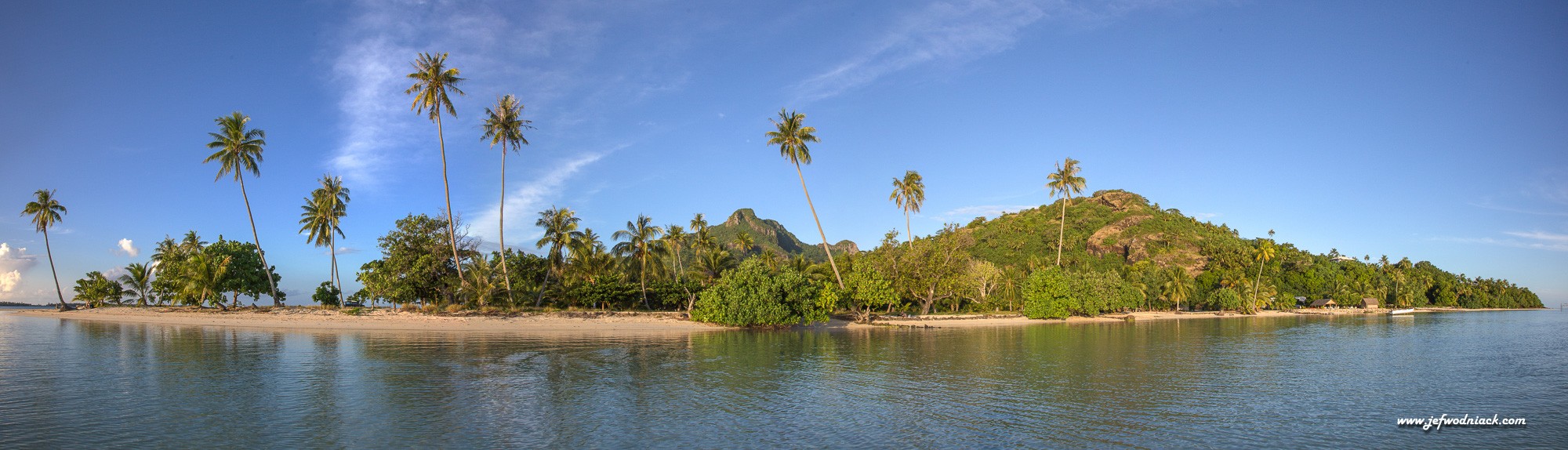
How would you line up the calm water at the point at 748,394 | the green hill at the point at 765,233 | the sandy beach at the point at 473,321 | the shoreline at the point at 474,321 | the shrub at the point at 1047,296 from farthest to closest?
the green hill at the point at 765,233, the shrub at the point at 1047,296, the sandy beach at the point at 473,321, the shoreline at the point at 474,321, the calm water at the point at 748,394

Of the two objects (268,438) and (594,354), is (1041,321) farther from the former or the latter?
(268,438)

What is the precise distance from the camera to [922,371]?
25703 mm

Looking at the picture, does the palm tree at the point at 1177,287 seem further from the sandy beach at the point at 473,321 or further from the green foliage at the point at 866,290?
the green foliage at the point at 866,290

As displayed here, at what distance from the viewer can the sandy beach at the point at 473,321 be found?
153 feet

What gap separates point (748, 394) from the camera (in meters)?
20.6

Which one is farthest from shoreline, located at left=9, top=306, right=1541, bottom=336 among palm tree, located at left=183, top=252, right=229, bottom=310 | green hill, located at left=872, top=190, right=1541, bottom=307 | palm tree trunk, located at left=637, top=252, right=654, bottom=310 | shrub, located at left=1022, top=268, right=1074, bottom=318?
green hill, located at left=872, top=190, right=1541, bottom=307

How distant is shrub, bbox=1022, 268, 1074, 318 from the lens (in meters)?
65.7

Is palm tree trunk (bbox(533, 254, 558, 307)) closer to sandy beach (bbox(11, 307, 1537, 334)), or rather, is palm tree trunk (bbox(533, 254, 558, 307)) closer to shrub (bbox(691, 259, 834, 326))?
sandy beach (bbox(11, 307, 1537, 334))

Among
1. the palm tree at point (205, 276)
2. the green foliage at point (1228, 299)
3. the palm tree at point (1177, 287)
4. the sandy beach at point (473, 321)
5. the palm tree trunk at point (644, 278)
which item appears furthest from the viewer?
the palm tree at point (1177, 287)

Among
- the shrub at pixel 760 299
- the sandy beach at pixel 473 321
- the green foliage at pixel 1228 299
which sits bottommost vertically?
the green foliage at pixel 1228 299

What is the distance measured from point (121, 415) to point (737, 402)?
14.3 meters

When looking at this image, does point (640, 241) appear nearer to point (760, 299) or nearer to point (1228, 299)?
point (760, 299)

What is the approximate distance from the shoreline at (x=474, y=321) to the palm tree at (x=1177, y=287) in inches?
1702

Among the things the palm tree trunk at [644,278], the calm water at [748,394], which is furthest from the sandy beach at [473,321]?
the calm water at [748,394]
